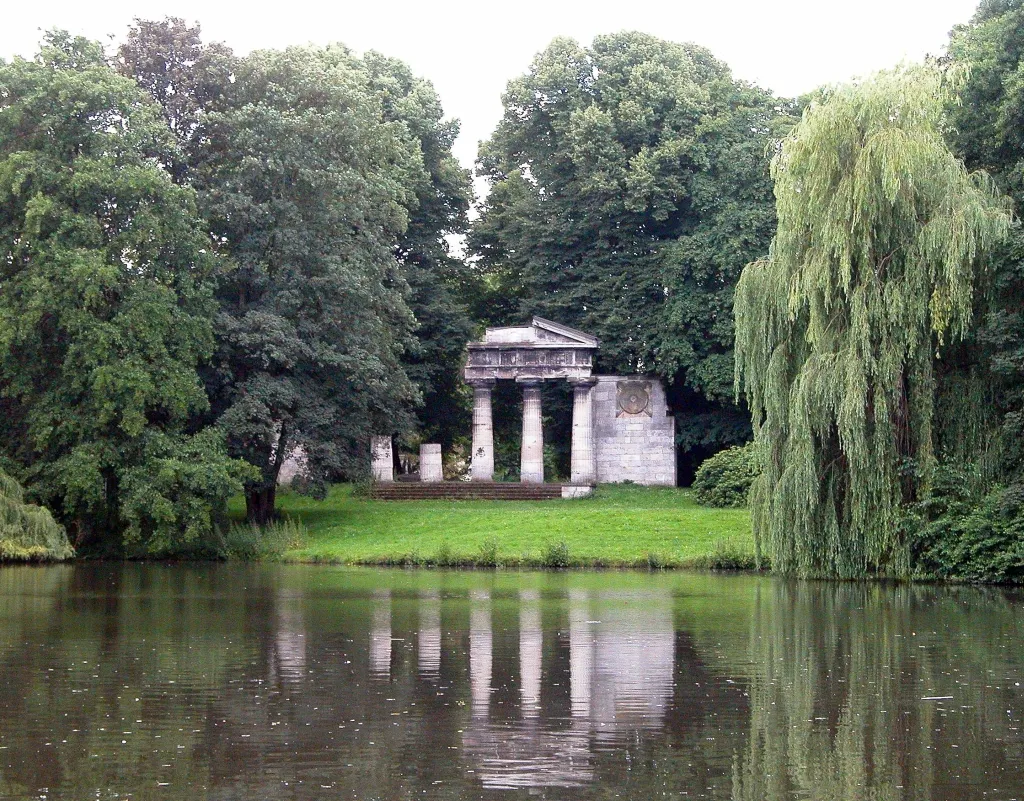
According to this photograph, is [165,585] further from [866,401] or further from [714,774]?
[714,774]

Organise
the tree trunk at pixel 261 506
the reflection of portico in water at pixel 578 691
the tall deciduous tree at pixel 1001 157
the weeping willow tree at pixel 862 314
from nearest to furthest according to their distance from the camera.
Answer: the reflection of portico in water at pixel 578 691 → the weeping willow tree at pixel 862 314 → the tall deciduous tree at pixel 1001 157 → the tree trunk at pixel 261 506

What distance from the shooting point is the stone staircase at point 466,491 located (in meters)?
52.5

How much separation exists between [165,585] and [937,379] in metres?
16.6

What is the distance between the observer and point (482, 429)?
5575cm

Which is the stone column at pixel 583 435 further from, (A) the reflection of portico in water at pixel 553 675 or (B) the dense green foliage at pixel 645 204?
(A) the reflection of portico in water at pixel 553 675

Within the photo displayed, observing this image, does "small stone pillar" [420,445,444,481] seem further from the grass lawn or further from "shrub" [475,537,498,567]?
"shrub" [475,537,498,567]

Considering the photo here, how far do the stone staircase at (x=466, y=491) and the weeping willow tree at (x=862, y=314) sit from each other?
2058 cm

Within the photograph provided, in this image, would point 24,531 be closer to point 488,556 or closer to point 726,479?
point 488,556

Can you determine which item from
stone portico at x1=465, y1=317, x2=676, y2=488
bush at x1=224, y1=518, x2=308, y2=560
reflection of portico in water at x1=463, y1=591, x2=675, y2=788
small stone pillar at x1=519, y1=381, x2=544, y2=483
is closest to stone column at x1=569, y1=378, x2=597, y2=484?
stone portico at x1=465, y1=317, x2=676, y2=488

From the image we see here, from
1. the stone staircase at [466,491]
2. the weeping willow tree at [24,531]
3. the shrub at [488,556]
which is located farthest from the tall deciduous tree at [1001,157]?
the weeping willow tree at [24,531]

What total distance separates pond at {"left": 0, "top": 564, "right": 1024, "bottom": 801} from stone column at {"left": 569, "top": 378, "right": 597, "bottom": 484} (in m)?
27.0

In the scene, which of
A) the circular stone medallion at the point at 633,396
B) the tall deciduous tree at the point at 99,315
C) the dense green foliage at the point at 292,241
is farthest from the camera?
the circular stone medallion at the point at 633,396

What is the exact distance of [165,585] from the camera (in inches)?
1288

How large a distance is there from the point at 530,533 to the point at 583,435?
13.5 m
